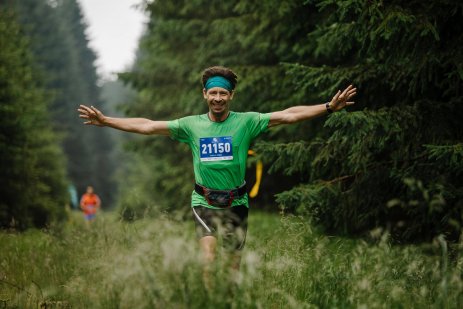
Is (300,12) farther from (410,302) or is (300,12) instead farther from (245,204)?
(410,302)

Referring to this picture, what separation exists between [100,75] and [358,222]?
58.7 meters

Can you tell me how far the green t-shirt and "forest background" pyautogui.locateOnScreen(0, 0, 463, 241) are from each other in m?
1.04

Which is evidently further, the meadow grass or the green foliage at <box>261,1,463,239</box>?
the green foliage at <box>261,1,463,239</box>

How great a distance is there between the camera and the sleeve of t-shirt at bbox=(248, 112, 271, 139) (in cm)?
514

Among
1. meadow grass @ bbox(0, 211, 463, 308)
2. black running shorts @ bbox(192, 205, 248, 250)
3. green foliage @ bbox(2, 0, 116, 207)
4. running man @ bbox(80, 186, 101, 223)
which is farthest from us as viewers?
green foliage @ bbox(2, 0, 116, 207)

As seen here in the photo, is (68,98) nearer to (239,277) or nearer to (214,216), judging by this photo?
(214,216)

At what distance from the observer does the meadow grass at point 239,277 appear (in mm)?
3279

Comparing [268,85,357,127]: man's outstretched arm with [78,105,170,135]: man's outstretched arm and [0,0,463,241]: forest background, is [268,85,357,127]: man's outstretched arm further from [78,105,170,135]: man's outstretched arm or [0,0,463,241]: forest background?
[78,105,170,135]: man's outstretched arm

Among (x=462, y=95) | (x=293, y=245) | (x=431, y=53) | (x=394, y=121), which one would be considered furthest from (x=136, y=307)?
(x=462, y=95)

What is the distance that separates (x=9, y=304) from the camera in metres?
4.53

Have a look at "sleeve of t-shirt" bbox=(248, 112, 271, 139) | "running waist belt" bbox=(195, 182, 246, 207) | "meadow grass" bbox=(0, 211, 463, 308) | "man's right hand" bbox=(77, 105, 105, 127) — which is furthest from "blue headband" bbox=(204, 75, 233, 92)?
"meadow grass" bbox=(0, 211, 463, 308)

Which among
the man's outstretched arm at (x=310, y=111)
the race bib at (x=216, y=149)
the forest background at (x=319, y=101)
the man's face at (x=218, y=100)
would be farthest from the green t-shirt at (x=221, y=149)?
the forest background at (x=319, y=101)

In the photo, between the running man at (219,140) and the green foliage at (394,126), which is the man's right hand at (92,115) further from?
the green foliage at (394,126)

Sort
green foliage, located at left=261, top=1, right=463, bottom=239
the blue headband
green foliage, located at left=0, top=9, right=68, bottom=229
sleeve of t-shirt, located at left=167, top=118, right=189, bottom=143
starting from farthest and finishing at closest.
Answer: green foliage, located at left=0, top=9, right=68, bottom=229, green foliage, located at left=261, top=1, right=463, bottom=239, sleeve of t-shirt, located at left=167, top=118, right=189, bottom=143, the blue headband
